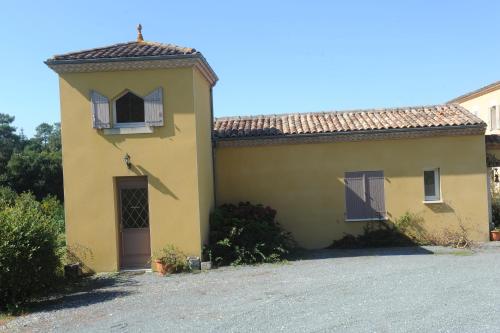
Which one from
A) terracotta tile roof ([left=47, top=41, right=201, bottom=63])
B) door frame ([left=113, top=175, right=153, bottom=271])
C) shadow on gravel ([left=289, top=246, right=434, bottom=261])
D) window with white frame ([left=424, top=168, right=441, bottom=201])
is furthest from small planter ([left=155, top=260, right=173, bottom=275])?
window with white frame ([left=424, top=168, right=441, bottom=201])

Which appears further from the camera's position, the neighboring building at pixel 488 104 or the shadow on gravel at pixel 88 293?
the neighboring building at pixel 488 104

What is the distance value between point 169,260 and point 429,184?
25.3ft

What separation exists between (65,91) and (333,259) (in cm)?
761

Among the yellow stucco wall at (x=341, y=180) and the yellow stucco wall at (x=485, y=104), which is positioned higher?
the yellow stucco wall at (x=485, y=104)

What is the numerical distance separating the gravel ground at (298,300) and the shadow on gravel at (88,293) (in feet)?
0.08

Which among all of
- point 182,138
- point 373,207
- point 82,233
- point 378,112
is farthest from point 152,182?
point 378,112

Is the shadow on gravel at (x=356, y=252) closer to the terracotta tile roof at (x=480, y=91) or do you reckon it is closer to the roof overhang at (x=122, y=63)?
the roof overhang at (x=122, y=63)

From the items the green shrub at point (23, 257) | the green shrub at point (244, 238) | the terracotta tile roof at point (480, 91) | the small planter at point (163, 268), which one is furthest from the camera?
the terracotta tile roof at point (480, 91)

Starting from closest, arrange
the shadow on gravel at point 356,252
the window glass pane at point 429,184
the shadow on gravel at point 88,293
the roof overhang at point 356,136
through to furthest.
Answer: the shadow on gravel at point 88,293, the shadow on gravel at point 356,252, the roof overhang at point 356,136, the window glass pane at point 429,184

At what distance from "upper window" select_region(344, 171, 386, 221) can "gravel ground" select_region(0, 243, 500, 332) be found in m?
2.48

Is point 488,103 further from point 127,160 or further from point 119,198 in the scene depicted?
point 119,198

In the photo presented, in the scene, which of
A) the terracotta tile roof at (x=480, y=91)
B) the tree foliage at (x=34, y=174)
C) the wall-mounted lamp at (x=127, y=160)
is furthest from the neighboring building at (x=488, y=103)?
the tree foliage at (x=34, y=174)

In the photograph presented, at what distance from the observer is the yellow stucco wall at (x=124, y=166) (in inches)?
462

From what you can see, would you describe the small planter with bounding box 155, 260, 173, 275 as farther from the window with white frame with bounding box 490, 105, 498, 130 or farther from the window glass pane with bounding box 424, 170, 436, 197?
the window with white frame with bounding box 490, 105, 498, 130
